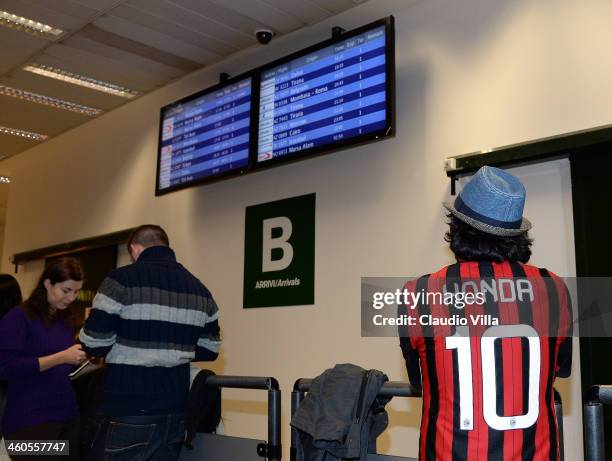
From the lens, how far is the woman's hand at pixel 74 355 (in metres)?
2.74

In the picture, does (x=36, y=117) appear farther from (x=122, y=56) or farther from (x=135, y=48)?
(x=135, y=48)

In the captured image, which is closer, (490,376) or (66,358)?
(490,376)

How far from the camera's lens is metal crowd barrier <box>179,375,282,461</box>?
8.19 ft

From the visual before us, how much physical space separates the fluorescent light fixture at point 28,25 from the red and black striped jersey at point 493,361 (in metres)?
3.69

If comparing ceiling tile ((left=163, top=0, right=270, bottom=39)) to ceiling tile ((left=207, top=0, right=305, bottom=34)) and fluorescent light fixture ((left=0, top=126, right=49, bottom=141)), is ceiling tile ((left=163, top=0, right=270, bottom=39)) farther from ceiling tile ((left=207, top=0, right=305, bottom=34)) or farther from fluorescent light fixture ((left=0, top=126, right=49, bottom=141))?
fluorescent light fixture ((left=0, top=126, right=49, bottom=141))

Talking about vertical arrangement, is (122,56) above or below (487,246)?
above

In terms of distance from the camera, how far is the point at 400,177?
3791 mm

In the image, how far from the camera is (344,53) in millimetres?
3889

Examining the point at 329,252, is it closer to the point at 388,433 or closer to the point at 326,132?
the point at 326,132

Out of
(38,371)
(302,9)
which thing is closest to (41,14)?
(302,9)

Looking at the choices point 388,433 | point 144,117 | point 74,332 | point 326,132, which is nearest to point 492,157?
point 326,132

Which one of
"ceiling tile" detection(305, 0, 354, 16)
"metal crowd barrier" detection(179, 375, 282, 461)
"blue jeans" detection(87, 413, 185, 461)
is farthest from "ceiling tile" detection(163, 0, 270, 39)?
"blue jeans" detection(87, 413, 185, 461)

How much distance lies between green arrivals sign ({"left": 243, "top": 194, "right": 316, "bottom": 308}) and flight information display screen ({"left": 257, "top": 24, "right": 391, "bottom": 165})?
38cm

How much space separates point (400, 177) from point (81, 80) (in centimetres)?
296
